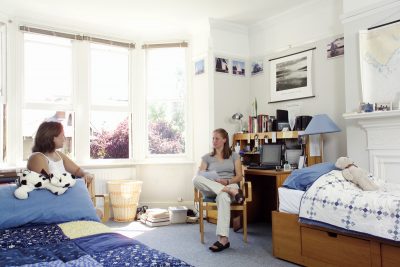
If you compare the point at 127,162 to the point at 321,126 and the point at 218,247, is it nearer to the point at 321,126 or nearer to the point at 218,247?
the point at 218,247

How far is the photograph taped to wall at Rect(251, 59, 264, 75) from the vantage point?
4.88 m

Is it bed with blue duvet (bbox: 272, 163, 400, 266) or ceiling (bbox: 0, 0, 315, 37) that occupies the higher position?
ceiling (bbox: 0, 0, 315, 37)

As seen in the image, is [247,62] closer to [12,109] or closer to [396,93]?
[396,93]

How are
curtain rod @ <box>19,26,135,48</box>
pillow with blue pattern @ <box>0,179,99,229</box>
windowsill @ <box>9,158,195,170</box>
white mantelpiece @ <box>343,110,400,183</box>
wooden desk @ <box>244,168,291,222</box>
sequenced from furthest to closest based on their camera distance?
windowsill @ <box>9,158,195,170</box> → wooden desk @ <box>244,168,291,222</box> → curtain rod @ <box>19,26,135,48</box> → white mantelpiece @ <box>343,110,400,183</box> → pillow with blue pattern @ <box>0,179,99,229</box>

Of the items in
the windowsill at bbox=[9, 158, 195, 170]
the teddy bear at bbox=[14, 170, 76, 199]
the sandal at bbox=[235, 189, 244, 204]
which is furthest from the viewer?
the windowsill at bbox=[9, 158, 195, 170]

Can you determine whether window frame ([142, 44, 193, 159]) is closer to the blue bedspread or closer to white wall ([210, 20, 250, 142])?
white wall ([210, 20, 250, 142])

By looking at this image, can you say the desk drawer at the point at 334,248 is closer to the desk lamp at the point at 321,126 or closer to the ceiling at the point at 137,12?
the desk lamp at the point at 321,126

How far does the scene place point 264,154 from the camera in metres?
4.34

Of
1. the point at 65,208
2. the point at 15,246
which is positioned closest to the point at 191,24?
the point at 65,208

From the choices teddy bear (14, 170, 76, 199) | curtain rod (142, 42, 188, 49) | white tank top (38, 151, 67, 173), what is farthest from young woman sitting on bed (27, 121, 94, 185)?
curtain rod (142, 42, 188, 49)

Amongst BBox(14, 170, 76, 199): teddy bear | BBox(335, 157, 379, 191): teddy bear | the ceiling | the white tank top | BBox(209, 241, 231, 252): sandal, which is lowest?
BBox(209, 241, 231, 252): sandal

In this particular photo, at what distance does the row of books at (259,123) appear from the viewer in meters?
4.39

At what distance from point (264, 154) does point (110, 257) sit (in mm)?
3254

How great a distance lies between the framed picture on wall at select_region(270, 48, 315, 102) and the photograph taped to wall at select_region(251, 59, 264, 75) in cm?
20
